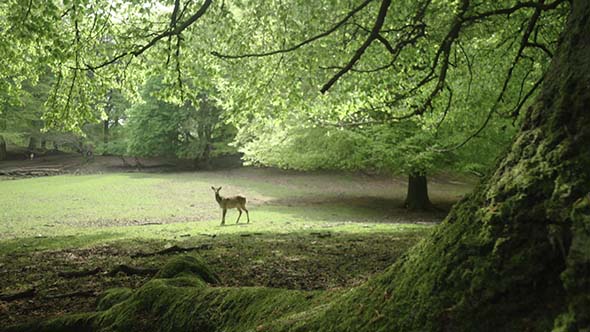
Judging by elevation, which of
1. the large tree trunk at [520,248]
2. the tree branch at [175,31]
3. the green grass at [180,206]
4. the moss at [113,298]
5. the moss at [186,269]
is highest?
the tree branch at [175,31]

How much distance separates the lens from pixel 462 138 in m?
17.9

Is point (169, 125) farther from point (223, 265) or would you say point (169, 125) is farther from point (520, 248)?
point (520, 248)

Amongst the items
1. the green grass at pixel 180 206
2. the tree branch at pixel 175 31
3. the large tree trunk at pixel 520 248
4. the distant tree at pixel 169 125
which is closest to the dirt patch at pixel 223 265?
the green grass at pixel 180 206

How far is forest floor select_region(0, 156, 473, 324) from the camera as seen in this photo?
6.67 m

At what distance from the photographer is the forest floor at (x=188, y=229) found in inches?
263

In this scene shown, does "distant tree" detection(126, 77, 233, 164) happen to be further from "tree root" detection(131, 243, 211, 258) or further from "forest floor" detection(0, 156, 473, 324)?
"tree root" detection(131, 243, 211, 258)

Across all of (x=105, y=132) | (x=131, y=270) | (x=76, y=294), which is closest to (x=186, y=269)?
(x=76, y=294)

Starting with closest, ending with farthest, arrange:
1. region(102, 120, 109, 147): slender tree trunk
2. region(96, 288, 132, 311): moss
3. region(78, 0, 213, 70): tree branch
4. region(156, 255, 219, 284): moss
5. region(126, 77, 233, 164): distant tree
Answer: region(96, 288, 132, 311): moss < region(156, 255, 219, 284): moss < region(78, 0, 213, 70): tree branch < region(126, 77, 233, 164): distant tree < region(102, 120, 109, 147): slender tree trunk

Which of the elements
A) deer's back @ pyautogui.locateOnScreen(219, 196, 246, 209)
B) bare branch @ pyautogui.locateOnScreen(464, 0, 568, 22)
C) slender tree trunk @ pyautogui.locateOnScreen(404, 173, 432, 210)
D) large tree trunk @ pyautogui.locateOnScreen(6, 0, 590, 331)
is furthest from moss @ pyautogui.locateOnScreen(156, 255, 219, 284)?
slender tree trunk @ pyautogui.locateOnScreen(404, 173, 432, 210)

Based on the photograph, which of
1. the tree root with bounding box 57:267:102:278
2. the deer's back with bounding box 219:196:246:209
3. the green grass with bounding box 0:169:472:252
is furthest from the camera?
the deer's back with bounding box 219:196:246:209

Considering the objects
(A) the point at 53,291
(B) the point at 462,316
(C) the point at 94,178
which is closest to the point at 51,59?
(A) the point at 53,291

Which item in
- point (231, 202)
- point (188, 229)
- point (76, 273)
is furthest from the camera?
point (231, 202)

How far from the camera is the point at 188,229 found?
15.2 metres

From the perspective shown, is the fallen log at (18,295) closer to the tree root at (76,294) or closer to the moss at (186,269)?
the tree root at (76,294)
